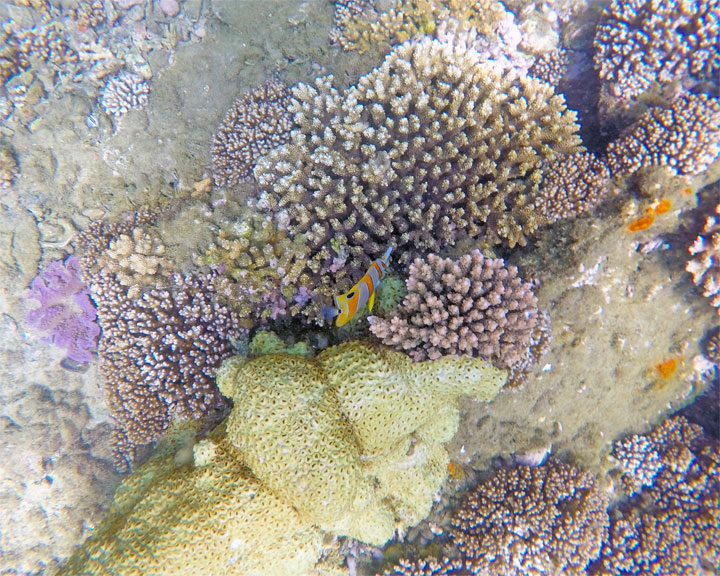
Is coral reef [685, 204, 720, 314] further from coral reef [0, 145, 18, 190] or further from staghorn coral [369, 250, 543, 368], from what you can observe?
coral reef [0, 145, 18, 190]

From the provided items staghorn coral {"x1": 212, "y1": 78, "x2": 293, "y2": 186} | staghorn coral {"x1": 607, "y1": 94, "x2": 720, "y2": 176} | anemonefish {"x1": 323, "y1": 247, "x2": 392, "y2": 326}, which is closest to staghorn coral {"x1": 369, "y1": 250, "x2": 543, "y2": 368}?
anemonefish {"x1": 323, "y1": 247, "x2": 392, "y2": 326}

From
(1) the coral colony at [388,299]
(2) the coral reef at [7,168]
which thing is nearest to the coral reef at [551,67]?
(1) the coral colony at [388,299]

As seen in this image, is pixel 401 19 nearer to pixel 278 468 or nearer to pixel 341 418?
pixel 341 418

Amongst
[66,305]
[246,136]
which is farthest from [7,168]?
[246,136]

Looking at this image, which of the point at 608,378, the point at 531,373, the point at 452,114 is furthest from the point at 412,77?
the point at 608,378

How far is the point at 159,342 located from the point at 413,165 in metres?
3.22

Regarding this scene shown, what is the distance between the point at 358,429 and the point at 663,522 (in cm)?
432

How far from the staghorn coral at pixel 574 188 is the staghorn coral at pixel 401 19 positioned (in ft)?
7.07

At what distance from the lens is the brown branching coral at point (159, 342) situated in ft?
12.2

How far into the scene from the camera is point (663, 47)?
405 cm

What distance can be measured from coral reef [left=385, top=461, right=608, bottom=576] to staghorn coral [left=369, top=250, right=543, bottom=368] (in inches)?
67.9

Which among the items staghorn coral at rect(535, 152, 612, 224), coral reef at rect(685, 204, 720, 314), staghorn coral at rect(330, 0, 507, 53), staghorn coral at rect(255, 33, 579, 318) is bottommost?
coral reef at rect(685, 204, 720, 314)

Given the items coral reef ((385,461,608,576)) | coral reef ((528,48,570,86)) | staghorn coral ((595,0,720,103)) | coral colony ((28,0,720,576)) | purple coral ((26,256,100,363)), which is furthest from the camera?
purple coral ((26,256,100,363))

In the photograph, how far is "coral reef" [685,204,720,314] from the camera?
3789mm
